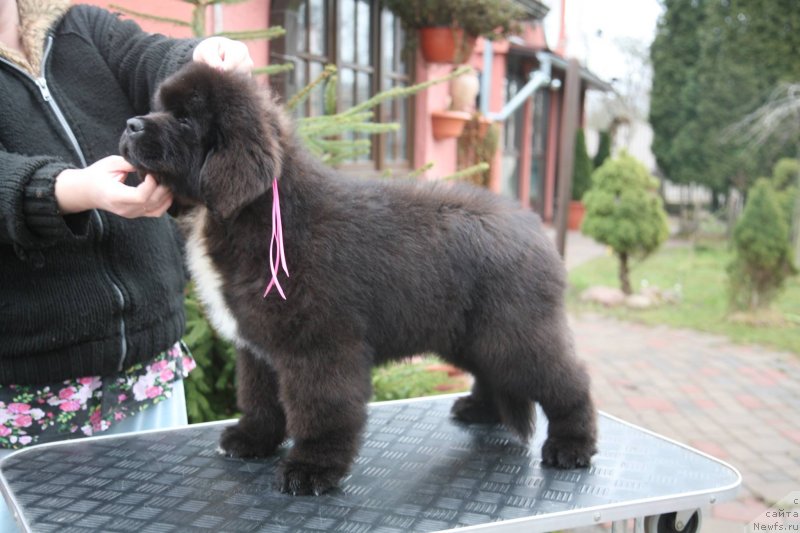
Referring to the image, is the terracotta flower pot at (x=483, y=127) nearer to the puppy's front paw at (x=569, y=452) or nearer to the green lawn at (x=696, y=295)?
the green lawn at (x=696, y=295)

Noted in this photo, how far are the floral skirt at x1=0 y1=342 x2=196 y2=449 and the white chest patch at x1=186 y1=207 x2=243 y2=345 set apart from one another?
0.42 m

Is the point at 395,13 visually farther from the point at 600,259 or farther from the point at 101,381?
the point at 600,259

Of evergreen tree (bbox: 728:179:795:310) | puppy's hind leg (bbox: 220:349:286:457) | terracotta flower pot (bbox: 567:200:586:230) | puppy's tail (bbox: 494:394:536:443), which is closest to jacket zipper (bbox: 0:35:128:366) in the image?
puppy's hind leg (bbox: 220:349:286:457)

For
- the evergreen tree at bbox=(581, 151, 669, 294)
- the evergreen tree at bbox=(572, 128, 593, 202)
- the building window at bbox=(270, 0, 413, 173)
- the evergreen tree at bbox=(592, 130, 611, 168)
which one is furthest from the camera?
the evergreen tree at bbox=(592, 130, 611, 168)

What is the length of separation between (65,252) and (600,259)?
14.1 meters

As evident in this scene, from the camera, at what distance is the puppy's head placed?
1.97 meters

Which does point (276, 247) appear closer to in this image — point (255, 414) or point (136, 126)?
point (136, 126)

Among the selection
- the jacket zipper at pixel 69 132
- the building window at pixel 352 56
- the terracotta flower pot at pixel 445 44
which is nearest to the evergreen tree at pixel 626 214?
the building window at pixel 352 56

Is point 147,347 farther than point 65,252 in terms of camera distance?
Yes

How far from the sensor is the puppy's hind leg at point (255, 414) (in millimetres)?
2488

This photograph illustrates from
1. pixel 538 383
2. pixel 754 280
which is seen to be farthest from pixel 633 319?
pixel 538 383

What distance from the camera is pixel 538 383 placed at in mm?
2432

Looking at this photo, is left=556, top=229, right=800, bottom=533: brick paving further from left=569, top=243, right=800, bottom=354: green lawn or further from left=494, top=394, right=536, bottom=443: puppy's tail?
left=494, top=394, right=536, bottom=443: puppy's tail

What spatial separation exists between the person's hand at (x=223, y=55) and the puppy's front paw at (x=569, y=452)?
5.15 ft
